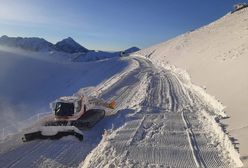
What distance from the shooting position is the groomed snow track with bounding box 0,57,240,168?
47.4 feet

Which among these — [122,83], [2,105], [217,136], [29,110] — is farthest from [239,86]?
[2,105]

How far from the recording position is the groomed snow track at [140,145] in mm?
14445

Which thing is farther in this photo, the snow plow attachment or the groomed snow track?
the snow plow attachment

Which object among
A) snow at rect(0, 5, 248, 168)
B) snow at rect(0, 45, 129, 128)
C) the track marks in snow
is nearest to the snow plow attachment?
snow at rect(0, 5, 248, 168)

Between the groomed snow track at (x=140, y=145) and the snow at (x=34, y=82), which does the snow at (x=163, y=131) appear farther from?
the snow at (x=34, y=82)

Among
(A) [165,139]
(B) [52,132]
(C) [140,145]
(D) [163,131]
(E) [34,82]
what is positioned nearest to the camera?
(C) [140,145]

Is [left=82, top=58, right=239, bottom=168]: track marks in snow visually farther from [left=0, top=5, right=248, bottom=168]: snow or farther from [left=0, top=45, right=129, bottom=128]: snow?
[left=0, top=45, right=129, bottom=128]: snow

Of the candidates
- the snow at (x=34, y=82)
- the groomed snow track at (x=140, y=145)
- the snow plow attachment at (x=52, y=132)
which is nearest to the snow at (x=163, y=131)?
the groomed snow track at (x=140, y=145)

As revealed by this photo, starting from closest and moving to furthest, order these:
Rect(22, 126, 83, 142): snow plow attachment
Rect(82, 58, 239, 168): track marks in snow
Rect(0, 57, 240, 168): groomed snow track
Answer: Rect(82, 58, 239, 168): track marks in snow < Rect(0, 57, 240, 168): groomed snow track < Rect(22, 126, 83, 142): snow plow attachment

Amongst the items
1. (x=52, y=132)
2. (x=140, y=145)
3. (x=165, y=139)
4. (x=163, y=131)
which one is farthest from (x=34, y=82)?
(x=140, y=145)

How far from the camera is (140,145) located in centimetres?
1631

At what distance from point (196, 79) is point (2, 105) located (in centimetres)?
1824

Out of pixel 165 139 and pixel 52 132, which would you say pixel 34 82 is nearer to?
pixel 52 132

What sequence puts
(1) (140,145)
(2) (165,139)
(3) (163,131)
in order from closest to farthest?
(1) (140,145) < (2) (165,139) < (3) (163,131)
